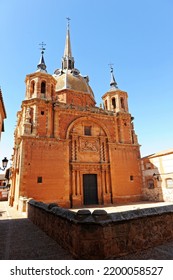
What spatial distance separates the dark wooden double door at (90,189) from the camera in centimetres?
1709

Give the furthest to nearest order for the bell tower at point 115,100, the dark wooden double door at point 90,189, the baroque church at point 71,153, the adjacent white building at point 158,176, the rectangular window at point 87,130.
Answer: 1. the bell tower at point 115,100
2. the rectangular window at point 87,130
3. the adjacent white building at point 158,176
4. the dark wooden double door at point 90,189
5. the baroque church at point 71,153

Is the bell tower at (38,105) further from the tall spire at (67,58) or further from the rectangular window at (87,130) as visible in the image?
the tall spire at (67,58)

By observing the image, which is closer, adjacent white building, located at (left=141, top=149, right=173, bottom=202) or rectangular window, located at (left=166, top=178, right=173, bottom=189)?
rectangular window, located at (left=166, top=178, right=173, bottom=189)

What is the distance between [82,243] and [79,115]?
16100 millimetres

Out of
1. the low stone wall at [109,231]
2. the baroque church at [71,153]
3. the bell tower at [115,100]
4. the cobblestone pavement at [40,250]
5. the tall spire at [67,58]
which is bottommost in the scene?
the cobblestone pavement at [40,250]

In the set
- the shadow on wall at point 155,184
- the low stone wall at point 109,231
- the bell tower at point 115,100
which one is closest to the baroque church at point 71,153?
the bell tower at point 115,100

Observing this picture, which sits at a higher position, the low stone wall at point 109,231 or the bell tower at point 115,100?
the bell tower at point 115,100

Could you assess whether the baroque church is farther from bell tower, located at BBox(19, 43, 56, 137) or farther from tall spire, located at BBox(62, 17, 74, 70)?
tall spire, located at BBox(62, 17, 74, 70)

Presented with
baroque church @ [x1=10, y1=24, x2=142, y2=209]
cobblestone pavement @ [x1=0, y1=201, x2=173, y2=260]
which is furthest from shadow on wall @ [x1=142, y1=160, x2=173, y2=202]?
cobblestone pavement @ [x1=0, y1=201, x2=173, y2=260]

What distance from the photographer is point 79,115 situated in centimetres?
1916

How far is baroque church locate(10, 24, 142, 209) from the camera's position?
1527cm

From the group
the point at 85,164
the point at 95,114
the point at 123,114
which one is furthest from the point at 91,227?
the point at 123,114

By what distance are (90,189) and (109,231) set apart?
13856mm

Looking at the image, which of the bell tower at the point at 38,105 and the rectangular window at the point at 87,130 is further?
the rectangular window at the point at 87,130
